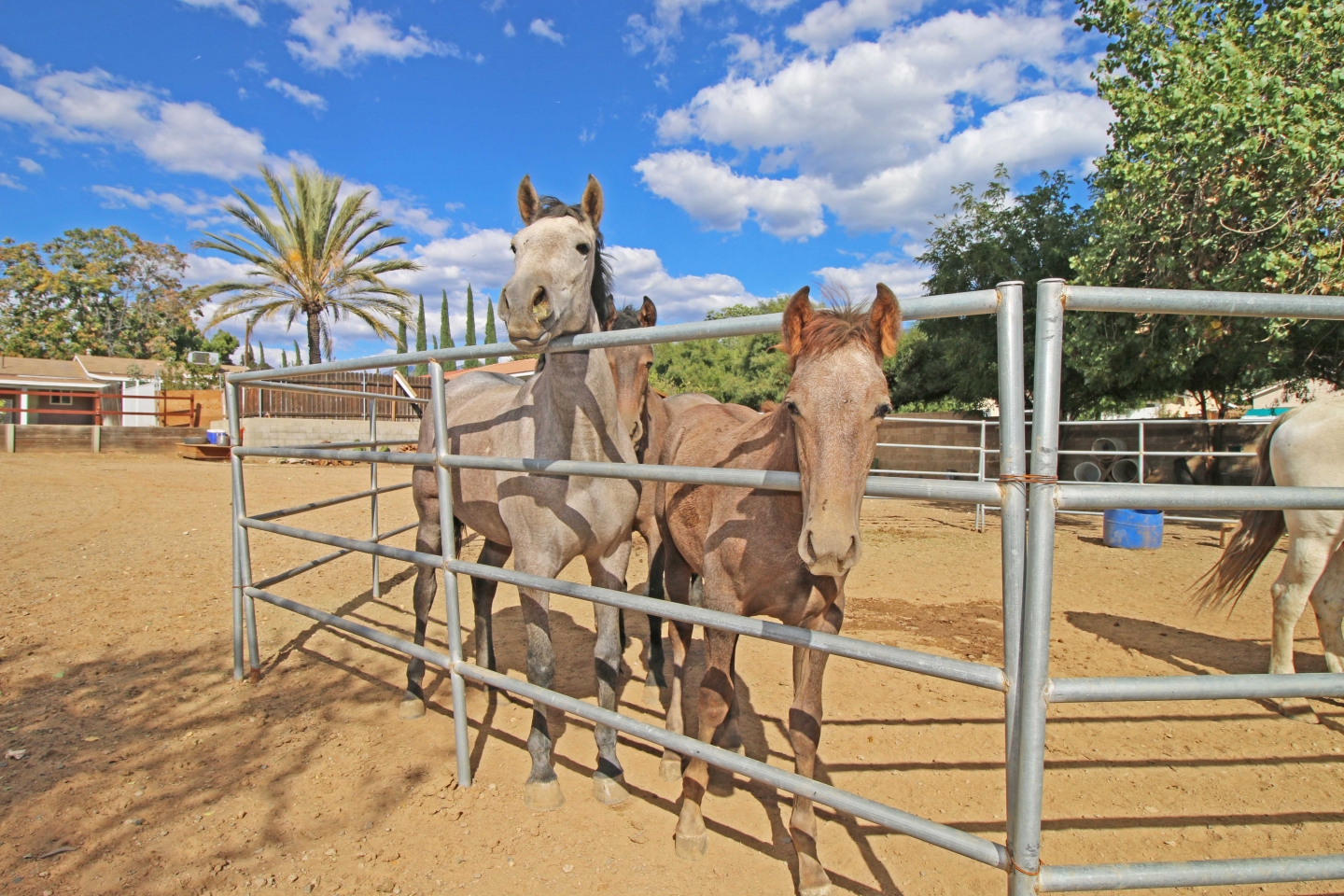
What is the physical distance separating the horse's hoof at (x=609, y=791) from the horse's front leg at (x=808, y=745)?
0.85 metres

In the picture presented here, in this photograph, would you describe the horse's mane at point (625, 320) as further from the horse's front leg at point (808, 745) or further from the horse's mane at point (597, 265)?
the horse's front leg at point (808, 745)

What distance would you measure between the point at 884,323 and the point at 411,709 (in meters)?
3.23

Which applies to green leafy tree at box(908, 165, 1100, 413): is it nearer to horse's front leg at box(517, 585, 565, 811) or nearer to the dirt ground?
the dirt ground

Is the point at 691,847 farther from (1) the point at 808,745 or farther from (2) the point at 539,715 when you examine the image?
(2) the point at 539,715

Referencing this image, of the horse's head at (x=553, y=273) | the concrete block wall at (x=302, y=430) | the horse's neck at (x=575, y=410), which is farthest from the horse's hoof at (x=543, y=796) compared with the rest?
the concrete block wall at (x=302, y=430)

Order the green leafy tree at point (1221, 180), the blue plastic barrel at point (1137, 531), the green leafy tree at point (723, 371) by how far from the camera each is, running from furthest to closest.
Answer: the green leafy tree at point (723, 371)
the blue plastic barrel at point (1137, 531)
the green leafy tree at point (1221, 180)

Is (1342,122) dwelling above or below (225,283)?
below

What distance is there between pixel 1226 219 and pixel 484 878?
10.0 m

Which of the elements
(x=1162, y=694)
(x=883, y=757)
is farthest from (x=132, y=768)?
(x=1162, y=694)

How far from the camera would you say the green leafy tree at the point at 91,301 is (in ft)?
109

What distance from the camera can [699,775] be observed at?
7.57 feet

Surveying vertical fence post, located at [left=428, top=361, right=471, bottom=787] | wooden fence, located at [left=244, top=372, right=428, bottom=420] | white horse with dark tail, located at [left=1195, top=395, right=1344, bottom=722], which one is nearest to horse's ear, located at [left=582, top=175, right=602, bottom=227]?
vertical fence post, located at [left=428, top=361, right=471, bottom=787]

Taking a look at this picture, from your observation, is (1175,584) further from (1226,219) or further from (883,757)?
(883,757)

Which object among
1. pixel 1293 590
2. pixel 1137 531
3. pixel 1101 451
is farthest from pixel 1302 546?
pixel 1101 451
